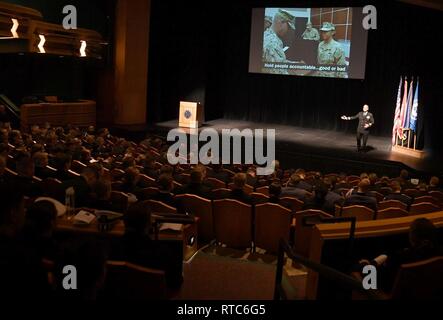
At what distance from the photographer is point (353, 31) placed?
15523mm

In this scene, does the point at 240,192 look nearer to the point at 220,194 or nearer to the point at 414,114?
the point at 220,194

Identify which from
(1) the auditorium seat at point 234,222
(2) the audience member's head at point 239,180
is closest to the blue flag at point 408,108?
(2) the audience member's head at point 239,180

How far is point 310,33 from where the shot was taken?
52.6ft

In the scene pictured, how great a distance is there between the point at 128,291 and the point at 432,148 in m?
12.8

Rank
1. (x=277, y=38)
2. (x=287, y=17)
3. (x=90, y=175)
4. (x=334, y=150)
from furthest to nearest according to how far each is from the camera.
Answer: (x=277, y=38)
(x=287, y=17)
(x=334, y=150)
(x=90, y=175)

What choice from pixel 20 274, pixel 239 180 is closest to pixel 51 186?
pixel 239 180

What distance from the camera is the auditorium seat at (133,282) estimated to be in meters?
2.67

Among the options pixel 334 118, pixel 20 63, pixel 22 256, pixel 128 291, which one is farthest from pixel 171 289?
pixel 334 118

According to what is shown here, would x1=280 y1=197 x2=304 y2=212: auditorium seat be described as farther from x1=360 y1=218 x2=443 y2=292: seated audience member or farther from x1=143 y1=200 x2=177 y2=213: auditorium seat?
x1=360 y1=218 x2=443 y2=292: seated audience member

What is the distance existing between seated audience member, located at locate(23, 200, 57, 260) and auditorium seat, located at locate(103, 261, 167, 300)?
382 mm

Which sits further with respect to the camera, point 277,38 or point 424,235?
point 277,38

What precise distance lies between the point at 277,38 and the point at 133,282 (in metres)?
14.9

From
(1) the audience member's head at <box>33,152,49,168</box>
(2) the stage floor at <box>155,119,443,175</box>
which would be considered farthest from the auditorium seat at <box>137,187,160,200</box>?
(2) the stage floor at <box>155,119,443,175</box>
